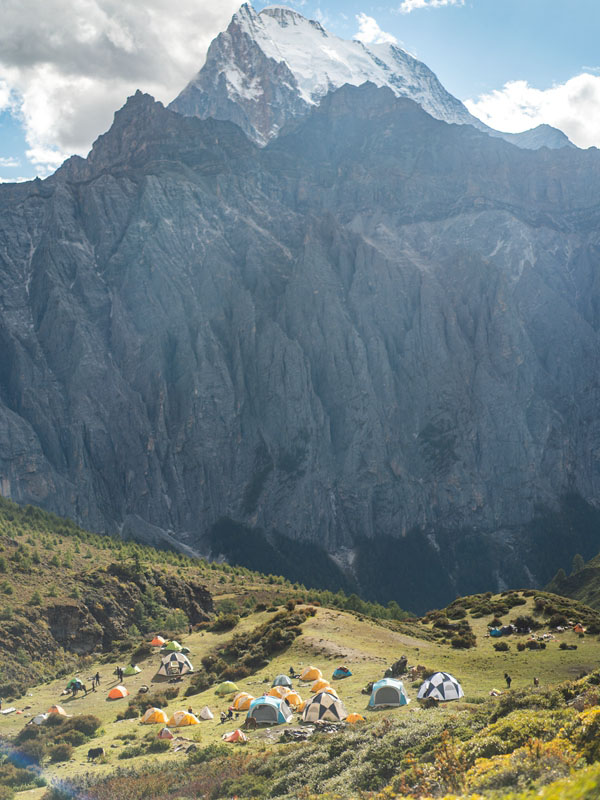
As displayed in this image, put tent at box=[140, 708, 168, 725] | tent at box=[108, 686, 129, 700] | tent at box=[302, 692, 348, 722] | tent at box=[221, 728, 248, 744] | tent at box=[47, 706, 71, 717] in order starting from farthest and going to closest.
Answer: tent at box=[108, 686, 129, 700] < tent at box=[47, 706, 71, 717] < tent at box=[140, 708, 168, 725] < tent at box=[302, 692, 348, 722] < tent at box=[221, 728, 248, 744]

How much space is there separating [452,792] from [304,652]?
2100 inches

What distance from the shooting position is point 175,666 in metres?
71.6

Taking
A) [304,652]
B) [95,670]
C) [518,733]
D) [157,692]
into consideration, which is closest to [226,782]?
[518,733]

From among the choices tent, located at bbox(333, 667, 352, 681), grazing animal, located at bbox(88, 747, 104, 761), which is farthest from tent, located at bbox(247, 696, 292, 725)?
tent, located at bbox(333, 667, 352, 681)

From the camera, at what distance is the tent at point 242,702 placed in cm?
5566

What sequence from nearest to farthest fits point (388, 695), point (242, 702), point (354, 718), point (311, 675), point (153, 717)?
point (354, 718)
point (388, 695)
point (153, 717)
point (242, 702)
point (311, 675)

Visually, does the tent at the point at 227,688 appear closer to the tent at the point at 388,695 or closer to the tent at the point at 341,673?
the tent at the point at 341,673

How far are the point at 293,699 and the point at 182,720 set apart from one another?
8282mm

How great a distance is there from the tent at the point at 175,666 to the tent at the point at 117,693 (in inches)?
242

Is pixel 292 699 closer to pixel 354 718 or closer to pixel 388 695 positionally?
pixel 388 695

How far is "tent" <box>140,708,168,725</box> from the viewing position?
55.2 metres

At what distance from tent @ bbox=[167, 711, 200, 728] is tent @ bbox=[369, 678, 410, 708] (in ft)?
42.1

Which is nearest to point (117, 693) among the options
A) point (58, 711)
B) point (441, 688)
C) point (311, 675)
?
point (58, 711)

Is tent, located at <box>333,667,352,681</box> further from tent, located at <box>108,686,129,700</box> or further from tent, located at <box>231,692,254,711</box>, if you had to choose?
tent, located at <box>108,686,129,700</box>
